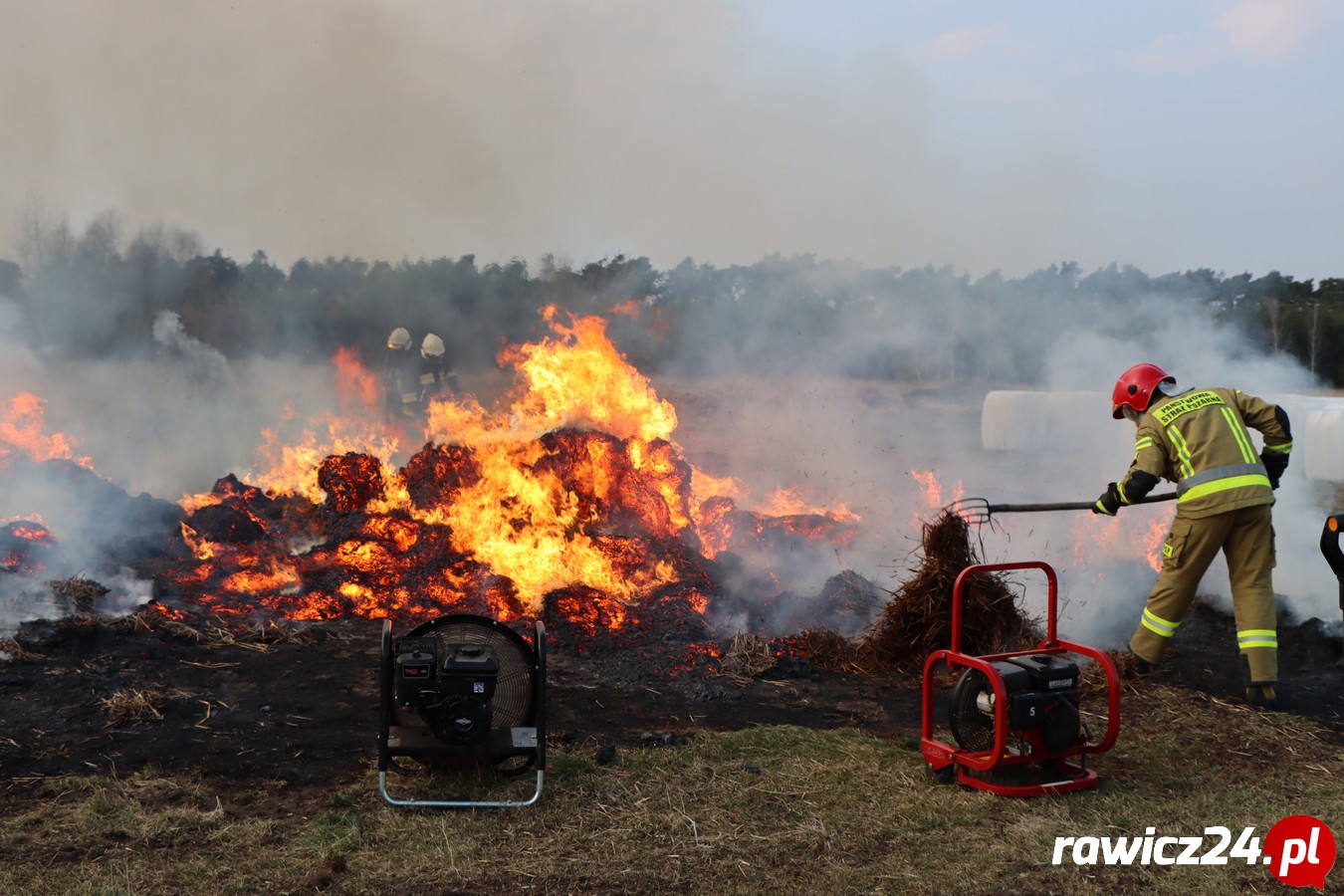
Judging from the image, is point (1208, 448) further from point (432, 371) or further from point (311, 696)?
point (432, 371)

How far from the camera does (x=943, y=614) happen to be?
23.3ft

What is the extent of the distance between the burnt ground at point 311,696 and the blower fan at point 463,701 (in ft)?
1.84

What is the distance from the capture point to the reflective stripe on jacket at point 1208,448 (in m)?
5.84

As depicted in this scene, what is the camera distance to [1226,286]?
77.4 feet

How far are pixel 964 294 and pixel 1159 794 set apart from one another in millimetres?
14947

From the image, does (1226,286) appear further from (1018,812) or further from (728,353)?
(1018,812)

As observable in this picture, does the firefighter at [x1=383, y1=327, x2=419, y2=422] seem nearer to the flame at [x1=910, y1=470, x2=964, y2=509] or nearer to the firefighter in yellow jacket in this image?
the flame at [x1=910, y1=470, x2=964, y2=509]

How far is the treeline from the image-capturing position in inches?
663

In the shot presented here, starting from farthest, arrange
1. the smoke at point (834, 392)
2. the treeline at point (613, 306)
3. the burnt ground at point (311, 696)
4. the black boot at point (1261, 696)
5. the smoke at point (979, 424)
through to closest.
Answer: the treeline at point (613, 306) → the smoke at point (834, 392) → the smoke at point (979, 424) → the black boot at point (1261, 696) → the burnt ground at point (311, 696)

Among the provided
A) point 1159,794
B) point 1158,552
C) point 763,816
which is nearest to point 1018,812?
point 1159,794

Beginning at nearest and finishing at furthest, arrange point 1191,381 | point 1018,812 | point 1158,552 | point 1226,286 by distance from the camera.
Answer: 1. point 1018,812
2. point 1158,552
3. point 1191,381
4. point 1226,286

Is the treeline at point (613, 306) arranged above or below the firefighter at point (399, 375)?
above

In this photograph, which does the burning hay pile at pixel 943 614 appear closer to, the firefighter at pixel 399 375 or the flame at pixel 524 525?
the flame at pixel 524 525

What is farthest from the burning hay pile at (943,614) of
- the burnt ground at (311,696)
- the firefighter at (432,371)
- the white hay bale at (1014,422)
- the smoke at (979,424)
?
the firefighter at (432,371)
